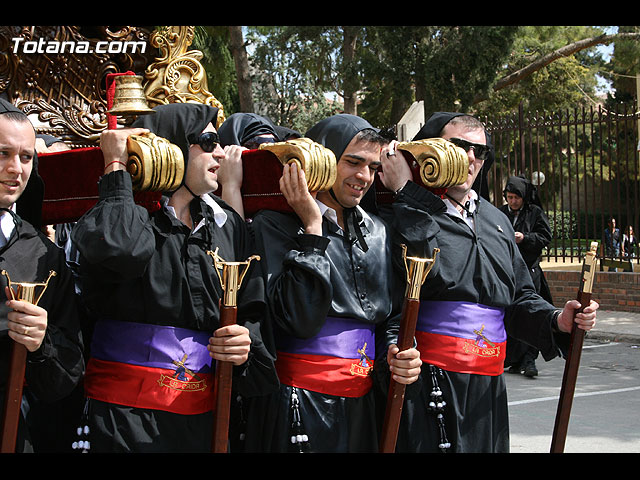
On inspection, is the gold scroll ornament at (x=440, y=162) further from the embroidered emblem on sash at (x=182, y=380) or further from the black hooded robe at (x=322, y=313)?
the embroidered emblem on sash at (x=182, y=380)

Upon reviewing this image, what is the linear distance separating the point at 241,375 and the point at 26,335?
2.76 ft

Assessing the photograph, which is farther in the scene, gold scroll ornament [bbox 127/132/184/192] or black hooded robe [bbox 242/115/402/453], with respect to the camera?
black hooded robe [bbox 242/115/402/453]

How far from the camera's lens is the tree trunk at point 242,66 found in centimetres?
1413

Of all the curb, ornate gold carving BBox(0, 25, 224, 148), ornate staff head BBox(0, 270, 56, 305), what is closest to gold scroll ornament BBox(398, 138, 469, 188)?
ornate staff head BBox(0, 270, 56, 305)

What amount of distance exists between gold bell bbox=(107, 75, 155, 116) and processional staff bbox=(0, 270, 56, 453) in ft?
2.86

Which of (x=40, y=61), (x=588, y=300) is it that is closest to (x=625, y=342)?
(x=588, y=300)

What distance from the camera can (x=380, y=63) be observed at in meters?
19.6

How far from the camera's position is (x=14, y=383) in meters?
2.64

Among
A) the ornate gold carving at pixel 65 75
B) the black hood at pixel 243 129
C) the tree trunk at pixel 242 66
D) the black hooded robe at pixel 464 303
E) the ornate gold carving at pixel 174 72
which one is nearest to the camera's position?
the black hooded robe at pixel 464 303

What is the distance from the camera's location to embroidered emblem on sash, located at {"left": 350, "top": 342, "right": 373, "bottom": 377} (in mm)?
3423

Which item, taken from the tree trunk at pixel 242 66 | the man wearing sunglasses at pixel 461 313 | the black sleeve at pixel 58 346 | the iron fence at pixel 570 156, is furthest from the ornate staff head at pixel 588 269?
the tree trunk at pixel 242 66

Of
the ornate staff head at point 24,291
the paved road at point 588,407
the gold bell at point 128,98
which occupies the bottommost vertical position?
the paved road at point 588,407

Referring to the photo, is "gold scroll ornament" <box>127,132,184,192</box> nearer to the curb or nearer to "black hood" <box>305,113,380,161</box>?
"black hood" <box>305,113,380,161</box>

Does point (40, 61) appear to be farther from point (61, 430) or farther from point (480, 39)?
point (480, 39)
